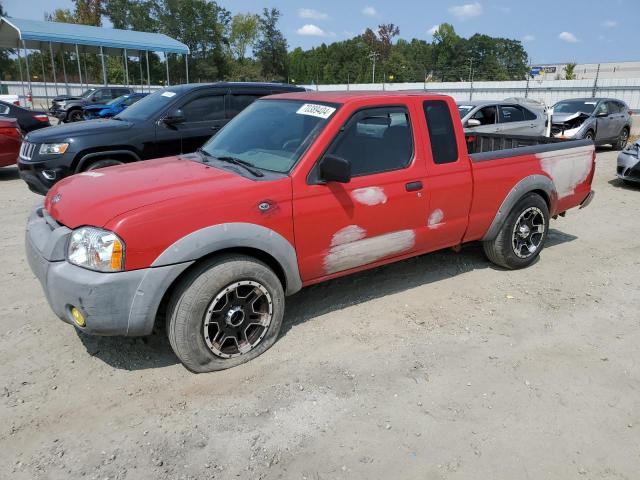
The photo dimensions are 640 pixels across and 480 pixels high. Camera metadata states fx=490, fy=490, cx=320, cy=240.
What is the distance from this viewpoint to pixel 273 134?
154 inches

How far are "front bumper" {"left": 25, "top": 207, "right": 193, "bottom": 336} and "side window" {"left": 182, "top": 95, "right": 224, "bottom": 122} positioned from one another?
4.60 m

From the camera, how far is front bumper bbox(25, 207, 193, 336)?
2852 mm

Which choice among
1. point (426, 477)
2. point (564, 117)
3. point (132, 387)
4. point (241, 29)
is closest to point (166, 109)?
point (132, 387)

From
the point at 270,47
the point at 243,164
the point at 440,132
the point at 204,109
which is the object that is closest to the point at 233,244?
the point at 243,164

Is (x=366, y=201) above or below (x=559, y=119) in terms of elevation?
below

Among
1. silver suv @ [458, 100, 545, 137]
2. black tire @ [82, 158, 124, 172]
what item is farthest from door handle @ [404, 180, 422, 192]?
silver suv @ [458, 100, 545, 137]

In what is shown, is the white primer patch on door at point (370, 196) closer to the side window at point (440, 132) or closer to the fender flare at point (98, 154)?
the side window at point (440, 132)

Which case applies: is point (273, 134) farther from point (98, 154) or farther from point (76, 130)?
point (76, 130)

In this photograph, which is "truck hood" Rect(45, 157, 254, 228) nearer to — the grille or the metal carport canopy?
the grille

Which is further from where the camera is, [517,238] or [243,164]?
[517,238]

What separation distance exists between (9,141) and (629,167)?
12185mm

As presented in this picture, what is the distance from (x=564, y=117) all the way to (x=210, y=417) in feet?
45.2

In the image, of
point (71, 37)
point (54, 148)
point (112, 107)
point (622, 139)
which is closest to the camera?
point (54, 148)

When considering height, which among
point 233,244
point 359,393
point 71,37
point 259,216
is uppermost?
point 71,37
